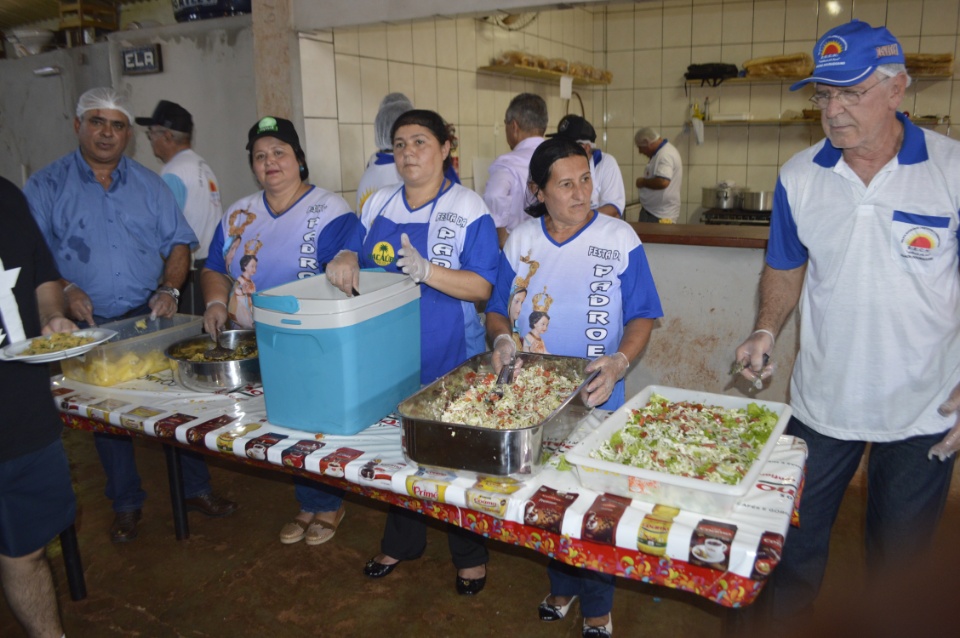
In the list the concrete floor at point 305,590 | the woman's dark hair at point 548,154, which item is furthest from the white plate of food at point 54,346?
the woman's dark hair at point 548,154

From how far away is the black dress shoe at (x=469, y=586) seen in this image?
8.50ft

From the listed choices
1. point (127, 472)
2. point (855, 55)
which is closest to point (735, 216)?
point (855, 55)

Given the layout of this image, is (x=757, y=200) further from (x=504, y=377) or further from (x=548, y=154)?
(x=504, y=377)

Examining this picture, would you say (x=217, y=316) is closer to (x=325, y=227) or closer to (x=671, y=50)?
(x=325, y=227)

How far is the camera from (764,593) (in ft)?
5.39

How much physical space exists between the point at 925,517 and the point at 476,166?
4311 mm

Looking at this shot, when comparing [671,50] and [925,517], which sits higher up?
[671,50]

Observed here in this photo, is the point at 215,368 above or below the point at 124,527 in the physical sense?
above

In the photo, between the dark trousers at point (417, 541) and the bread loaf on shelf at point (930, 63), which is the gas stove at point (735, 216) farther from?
the dark trousers at point (417, 541)

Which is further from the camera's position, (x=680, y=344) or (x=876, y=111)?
(x=680, y=344)

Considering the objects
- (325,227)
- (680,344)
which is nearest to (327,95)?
(325,227)

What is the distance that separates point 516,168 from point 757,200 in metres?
3.40

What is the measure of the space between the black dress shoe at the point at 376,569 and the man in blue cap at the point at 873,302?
1440mm

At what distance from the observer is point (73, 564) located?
2.58m
